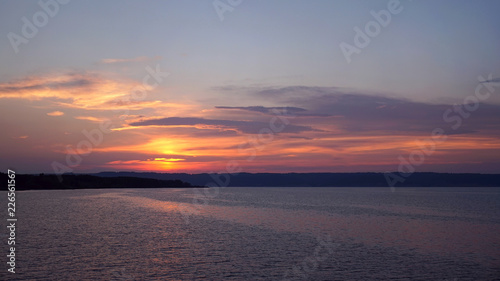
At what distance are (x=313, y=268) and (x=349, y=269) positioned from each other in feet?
9.08

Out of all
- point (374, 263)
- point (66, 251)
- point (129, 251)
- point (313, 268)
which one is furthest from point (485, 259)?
point (66, 251)

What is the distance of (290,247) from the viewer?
4331 cm

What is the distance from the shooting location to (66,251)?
39.2m

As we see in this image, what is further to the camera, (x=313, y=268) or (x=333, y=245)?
(x=333, y=245)

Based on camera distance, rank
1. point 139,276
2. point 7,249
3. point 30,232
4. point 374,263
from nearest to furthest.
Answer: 1. point 139,276
2. point 374,263
3. point 7,249
4. point 30,232

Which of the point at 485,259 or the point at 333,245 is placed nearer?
the point at 485,259

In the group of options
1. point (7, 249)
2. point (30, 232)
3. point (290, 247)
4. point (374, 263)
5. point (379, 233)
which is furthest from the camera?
point (379, 233)

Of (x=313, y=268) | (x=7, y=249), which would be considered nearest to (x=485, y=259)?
(x=313, y=268)

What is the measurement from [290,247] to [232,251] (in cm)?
641

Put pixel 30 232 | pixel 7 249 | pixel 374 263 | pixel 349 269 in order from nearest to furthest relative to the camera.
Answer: pixel 349 269
pixel 374 263
pixel 7 249
pixel 30 232

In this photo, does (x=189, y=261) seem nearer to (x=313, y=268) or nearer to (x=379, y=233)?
(x=313, y=268)

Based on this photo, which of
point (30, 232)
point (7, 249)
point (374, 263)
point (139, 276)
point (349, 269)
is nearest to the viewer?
point (139, 276)

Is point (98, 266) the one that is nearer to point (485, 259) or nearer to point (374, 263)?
point (374, 263)

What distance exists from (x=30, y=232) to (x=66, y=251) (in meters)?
15.4
